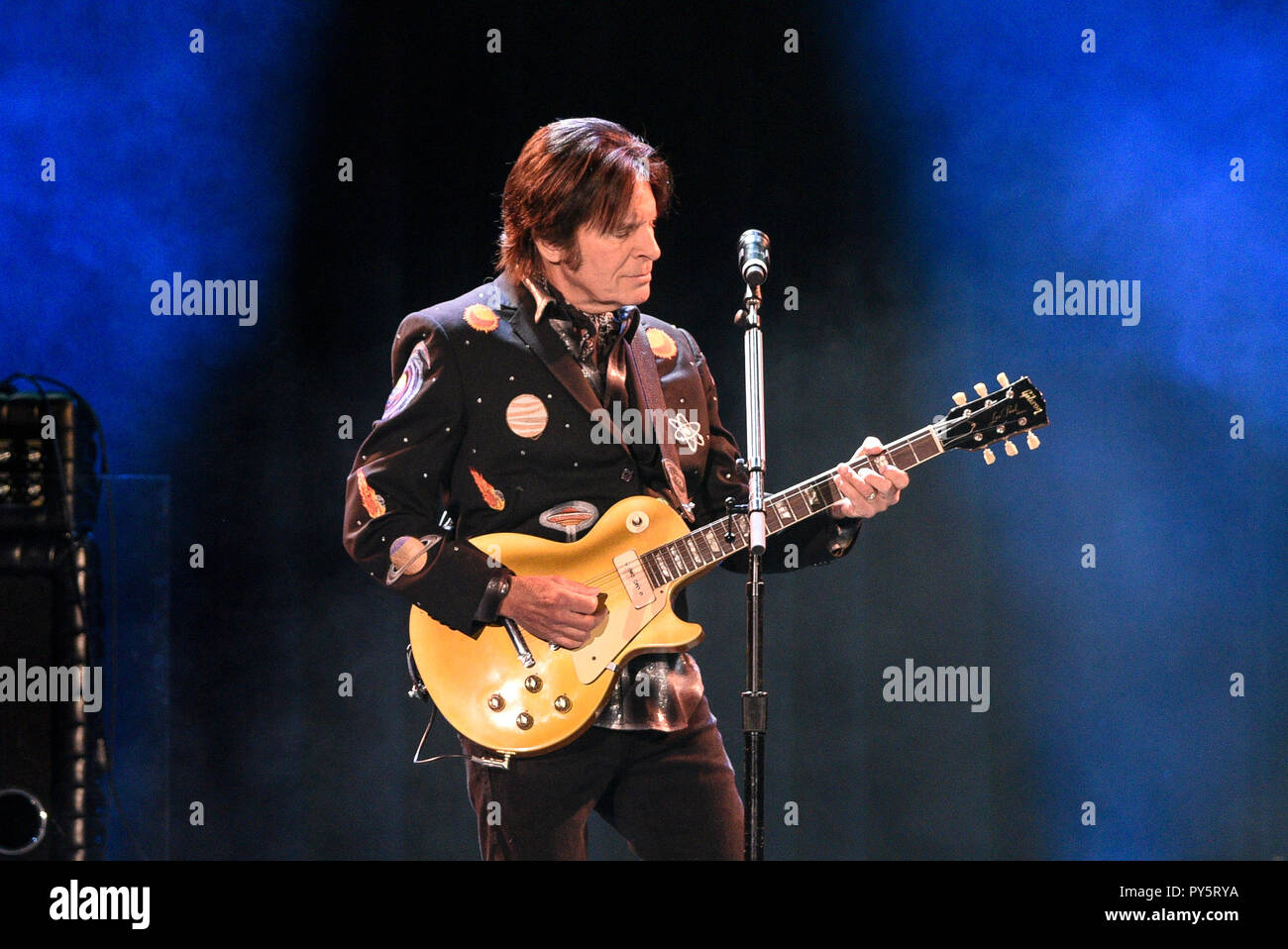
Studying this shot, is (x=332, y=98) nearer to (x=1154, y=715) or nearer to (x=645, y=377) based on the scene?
(x=645, y=377)

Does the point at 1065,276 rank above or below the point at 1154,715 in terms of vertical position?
above

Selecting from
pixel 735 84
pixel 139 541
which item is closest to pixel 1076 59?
pixel 735 84

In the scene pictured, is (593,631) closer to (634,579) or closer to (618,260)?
(634,579)

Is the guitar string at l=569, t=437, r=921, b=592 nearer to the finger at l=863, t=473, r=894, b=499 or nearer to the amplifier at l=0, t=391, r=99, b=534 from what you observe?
the finger at l=863, t=473, r=894, b=499

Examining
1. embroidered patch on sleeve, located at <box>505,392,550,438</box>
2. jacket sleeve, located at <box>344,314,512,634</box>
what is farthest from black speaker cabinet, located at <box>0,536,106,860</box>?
embroidered patch on sleeve, located at <box>505,392,550,438</box>

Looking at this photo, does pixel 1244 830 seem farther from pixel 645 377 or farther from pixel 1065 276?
pixel 645 377

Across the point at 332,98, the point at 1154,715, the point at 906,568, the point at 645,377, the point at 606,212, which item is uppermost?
the point at 332,98

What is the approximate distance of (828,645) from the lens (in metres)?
4.04

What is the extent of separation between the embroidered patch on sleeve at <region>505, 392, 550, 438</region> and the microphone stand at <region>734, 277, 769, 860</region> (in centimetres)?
53

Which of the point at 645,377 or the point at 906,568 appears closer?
the point at 645,377

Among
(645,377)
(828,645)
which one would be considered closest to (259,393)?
(645,377)

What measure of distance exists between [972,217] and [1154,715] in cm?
157

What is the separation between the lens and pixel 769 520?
300cm

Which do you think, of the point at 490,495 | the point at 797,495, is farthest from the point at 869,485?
the point at 490,495
